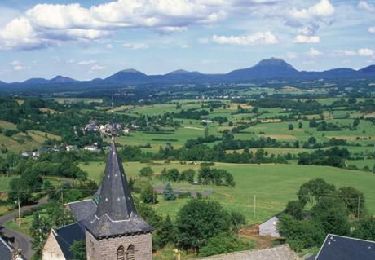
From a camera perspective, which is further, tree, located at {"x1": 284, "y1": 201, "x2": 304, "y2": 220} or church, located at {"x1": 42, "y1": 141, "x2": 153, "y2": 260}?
tree, located at {"x1": 284, "y1": 201, "x2": 304, "y2": 220}

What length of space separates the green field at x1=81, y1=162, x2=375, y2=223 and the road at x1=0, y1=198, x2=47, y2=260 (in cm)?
1560

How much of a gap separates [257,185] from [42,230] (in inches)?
2027

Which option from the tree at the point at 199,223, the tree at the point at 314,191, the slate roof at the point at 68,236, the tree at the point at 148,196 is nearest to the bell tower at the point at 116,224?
the slate roof at the point at 68,236

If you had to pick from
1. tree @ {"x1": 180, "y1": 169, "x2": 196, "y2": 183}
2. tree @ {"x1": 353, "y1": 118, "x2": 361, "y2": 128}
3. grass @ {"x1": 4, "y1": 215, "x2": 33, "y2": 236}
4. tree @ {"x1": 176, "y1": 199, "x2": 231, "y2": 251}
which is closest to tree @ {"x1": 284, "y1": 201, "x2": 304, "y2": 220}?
tree @ {"x1": 176, "y1": 199, "x2": 231, "y2": 251}

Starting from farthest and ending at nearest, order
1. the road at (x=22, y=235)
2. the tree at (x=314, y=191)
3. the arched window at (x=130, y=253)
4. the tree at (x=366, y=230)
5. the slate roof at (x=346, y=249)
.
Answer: the tree at (x=314, y=191) → the road at (x=22, y=235) → the tree at (x=366, y=230) → the slate roof at (x=346, y=249) → the arched window at (x=130, y=253)

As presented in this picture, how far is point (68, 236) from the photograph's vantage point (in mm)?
44812

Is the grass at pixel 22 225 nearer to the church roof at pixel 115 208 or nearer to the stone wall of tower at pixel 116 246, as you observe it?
the stone wall of tower at pixel 116 246

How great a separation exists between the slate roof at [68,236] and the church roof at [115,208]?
1816 cm

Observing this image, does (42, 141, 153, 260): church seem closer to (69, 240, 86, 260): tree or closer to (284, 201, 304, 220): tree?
(69, 240, 86, 260): tree

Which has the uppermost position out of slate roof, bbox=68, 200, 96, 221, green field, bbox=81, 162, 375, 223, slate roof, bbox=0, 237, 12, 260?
slate roof, bbox=0, 237, 12, 260

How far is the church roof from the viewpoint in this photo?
25453mm

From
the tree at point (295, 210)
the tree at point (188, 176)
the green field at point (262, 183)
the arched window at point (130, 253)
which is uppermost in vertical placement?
the arched window at point (130, 253)

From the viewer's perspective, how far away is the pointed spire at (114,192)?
83.6 ft

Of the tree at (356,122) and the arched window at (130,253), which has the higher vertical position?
the arched window at (130,253)
